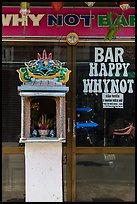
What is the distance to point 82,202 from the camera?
230 inches

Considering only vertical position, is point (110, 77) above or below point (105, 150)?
above

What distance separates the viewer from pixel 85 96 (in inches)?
232

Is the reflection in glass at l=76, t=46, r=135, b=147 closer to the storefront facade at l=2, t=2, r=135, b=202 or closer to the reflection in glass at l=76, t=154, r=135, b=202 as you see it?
the storefront facade at l=2, t=2, r=135, b=202

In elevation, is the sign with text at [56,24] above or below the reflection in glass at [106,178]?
above

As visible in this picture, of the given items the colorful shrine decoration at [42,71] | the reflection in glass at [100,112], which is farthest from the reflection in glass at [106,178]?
the colorful shrine decoration at [42,71]

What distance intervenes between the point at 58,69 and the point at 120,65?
1.70 m

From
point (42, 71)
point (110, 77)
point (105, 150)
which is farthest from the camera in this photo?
point (110, 77)

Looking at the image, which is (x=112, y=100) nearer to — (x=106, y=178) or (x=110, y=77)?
(x=110, y=77)

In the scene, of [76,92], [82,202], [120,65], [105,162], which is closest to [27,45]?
[76,92]

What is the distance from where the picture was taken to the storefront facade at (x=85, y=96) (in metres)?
5.84

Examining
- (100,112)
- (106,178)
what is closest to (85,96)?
(100,112)

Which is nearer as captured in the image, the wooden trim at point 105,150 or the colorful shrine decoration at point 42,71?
the colorful shrine decoration at point 42,71

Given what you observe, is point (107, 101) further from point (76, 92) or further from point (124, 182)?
point (124, 182)

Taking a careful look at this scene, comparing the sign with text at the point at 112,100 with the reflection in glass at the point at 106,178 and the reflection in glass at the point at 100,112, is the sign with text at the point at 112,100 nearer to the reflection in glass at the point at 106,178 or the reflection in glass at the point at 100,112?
the reflection in glass at the point at 100,112
